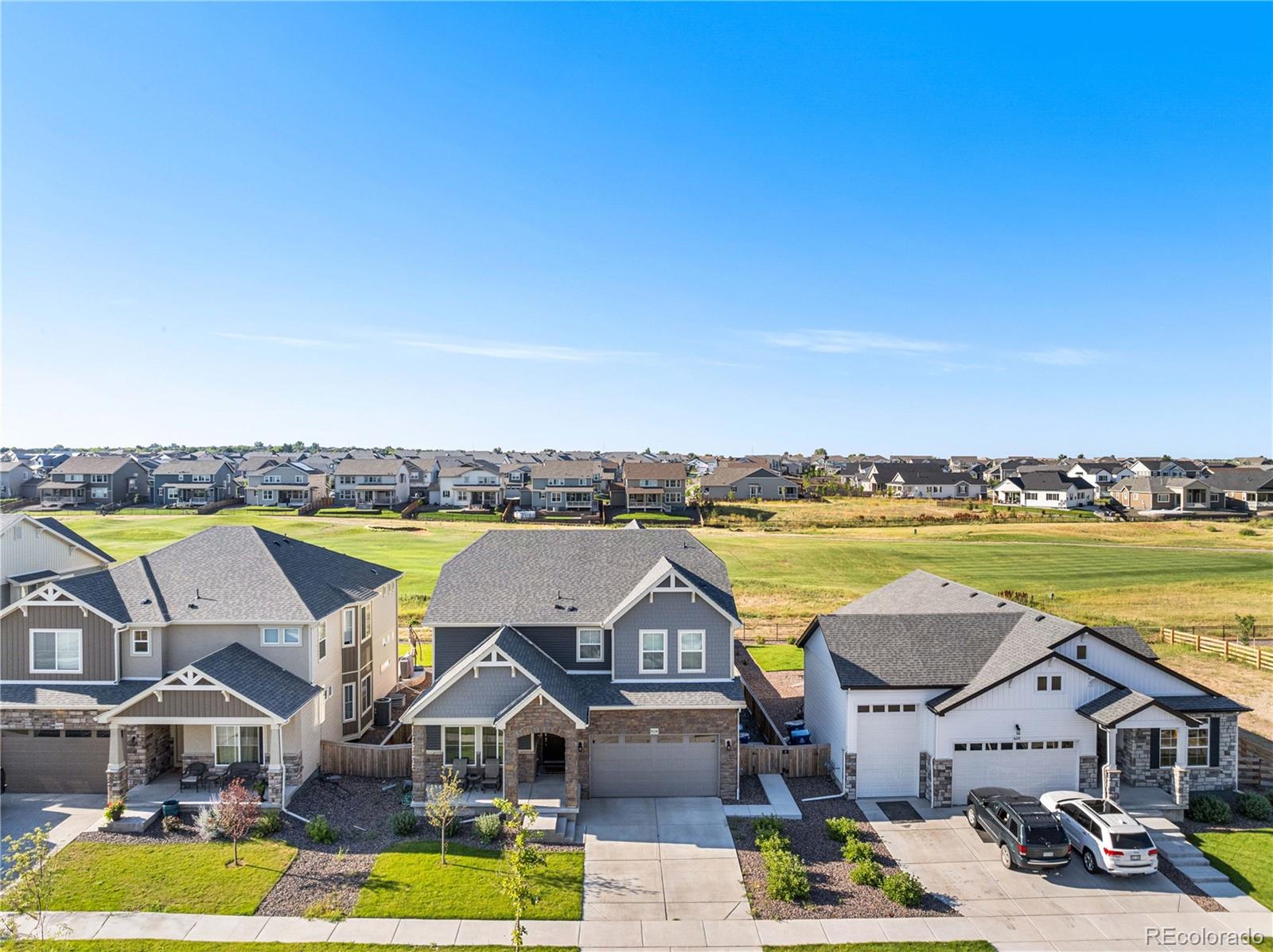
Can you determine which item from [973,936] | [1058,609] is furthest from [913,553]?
[973,936]

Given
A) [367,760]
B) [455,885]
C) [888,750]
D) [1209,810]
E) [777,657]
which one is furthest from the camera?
[777,657]

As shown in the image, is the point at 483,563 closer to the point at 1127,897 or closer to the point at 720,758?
the point at 720,758

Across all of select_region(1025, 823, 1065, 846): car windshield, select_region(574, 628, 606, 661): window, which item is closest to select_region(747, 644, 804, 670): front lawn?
select_region(574, 628, 606, 661): window

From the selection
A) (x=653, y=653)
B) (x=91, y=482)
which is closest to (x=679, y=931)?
(x=653, y=653)

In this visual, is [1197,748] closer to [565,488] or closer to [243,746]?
[243,746]

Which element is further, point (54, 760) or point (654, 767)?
point (654, 767)

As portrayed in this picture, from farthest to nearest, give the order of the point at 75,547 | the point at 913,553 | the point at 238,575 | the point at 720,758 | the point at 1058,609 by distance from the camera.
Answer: the point at 913,553 < the point at 1058,609 < the point at 75,547 < the point at 238,575 < the point at 720,758

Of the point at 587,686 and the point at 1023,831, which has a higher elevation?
the point at 587,686
